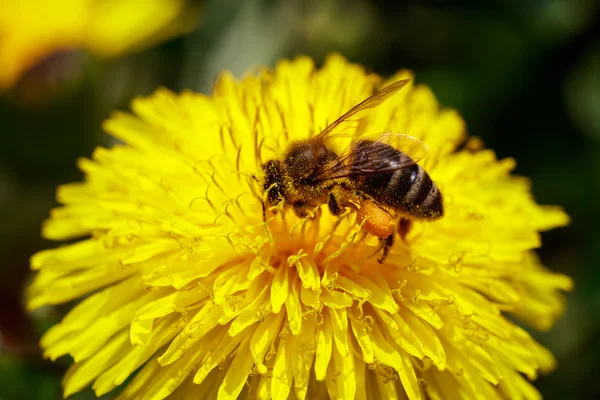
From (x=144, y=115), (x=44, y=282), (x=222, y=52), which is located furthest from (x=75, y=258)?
(x=222, y=52)

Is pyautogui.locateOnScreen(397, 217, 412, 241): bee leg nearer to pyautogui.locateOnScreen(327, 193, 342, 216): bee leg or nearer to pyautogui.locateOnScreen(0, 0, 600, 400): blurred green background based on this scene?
pyautogui.locateOnScreen(327, 193, 342, 216): bee leg

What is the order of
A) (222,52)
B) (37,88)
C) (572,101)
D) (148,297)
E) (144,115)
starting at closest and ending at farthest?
(148,297) < (144,115) < (37,88) < (572,101) < (222,52)

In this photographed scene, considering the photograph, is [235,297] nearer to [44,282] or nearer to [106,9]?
[44,282]

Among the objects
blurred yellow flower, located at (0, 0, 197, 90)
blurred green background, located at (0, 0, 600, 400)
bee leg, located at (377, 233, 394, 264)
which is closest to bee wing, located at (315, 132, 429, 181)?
bee leg, located at (377, 233, 394, 264)

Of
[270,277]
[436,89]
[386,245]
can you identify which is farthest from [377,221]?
[436,89]

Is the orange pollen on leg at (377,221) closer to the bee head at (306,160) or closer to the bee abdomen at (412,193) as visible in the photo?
the bee abdomen at (412,193)

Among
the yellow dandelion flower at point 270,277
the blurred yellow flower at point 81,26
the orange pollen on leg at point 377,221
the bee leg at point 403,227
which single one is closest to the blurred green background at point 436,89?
the blurred yellow flower at point 81,26

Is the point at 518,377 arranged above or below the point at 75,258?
below
